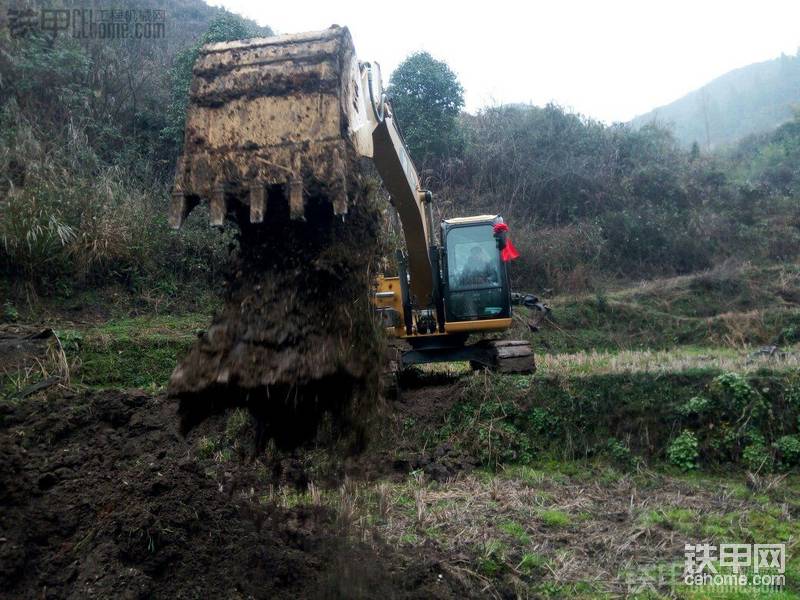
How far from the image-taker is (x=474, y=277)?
367 inches

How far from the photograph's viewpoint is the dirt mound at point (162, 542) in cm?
403

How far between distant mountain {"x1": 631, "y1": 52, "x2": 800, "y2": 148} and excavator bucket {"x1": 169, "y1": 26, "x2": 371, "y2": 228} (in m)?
42.6

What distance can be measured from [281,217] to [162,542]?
193cm

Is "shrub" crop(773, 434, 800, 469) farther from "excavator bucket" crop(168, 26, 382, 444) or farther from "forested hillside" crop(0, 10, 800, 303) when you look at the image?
"forested hillside" crop(0, 10, 800, 303)

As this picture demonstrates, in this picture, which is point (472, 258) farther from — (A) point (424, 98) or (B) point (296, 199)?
(A) point (424, 98)

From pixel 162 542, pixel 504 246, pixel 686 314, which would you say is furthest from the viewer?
pixel 686 314

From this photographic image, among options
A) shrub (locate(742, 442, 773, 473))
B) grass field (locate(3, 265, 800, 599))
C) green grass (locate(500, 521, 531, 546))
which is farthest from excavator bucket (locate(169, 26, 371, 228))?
shrub (locate(742, 442, 773, 473))

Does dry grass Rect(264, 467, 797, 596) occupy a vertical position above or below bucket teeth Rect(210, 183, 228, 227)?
below

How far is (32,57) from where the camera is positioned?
16922 mm

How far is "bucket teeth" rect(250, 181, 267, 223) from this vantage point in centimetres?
398

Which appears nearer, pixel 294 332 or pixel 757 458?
pixel 294 332

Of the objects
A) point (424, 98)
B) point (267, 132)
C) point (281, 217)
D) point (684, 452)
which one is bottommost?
point (684, 452)

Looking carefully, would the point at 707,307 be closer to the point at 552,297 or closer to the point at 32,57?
the point at 552,297

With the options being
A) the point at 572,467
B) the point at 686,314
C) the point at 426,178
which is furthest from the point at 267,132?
the point at 426,178
